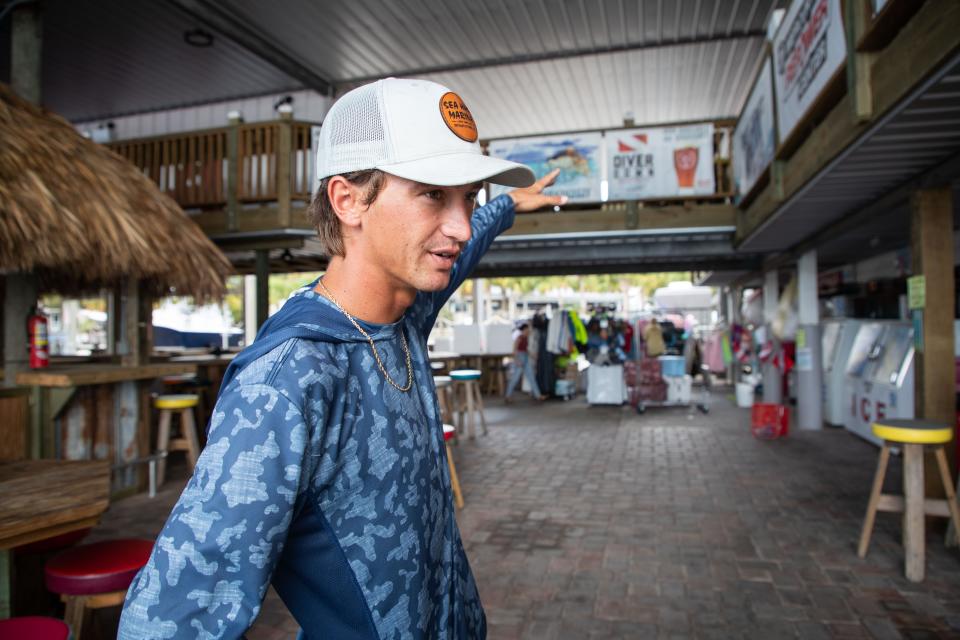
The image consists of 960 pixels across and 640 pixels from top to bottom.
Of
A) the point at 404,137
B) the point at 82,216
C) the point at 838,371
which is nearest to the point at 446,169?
the point at 404,137

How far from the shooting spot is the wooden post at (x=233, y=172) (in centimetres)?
934

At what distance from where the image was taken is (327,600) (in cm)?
105

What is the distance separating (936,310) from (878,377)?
3.62 metres

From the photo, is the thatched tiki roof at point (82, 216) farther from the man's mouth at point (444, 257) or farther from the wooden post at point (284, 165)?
the man's mouth at point (444, 257)

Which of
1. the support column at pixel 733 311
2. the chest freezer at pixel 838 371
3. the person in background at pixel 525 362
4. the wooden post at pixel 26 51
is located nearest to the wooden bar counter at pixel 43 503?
the wooden post at pixel 26 51

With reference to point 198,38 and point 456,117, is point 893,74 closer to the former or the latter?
point 456,117

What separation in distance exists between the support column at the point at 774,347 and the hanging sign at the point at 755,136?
3014mm

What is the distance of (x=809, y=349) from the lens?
9.12 m

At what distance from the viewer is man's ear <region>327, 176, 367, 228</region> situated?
117 cm

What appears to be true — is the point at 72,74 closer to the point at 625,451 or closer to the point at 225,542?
the point at 625,451

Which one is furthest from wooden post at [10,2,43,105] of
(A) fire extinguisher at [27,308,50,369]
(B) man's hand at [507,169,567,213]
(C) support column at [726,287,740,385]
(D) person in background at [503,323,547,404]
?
(C) support column at [726,287,740,385]

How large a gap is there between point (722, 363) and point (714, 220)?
9720mm

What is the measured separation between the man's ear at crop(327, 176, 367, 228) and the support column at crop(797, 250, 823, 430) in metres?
9.15

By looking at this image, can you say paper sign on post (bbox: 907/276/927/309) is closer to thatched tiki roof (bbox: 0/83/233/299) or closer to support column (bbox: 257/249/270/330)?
thatched tiki roof (bbox: 0/83/233/299)
